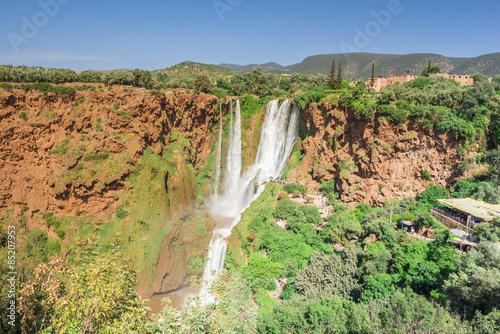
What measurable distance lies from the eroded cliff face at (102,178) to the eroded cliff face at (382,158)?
1513 cm

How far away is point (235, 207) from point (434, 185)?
21422 mm

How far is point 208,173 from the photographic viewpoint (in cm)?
3859

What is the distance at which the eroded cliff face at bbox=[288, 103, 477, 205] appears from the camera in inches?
948

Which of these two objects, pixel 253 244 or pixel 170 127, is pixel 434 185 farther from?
pixel 170 127

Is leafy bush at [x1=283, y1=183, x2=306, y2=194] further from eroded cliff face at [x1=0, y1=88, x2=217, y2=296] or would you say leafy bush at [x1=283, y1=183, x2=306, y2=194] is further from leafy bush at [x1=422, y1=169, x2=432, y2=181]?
leafy bush at [x1=422, y1=169, x2=432, y2=181]

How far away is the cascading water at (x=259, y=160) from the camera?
36.4 m

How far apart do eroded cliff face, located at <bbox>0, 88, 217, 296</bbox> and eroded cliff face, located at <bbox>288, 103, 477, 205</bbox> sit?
49.6 ft

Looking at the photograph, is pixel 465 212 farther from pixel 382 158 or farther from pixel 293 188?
pixel 293 188

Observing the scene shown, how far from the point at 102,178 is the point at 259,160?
19.2 meters

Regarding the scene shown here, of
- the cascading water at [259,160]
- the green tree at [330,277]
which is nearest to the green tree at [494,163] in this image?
the green tree at [330,277]

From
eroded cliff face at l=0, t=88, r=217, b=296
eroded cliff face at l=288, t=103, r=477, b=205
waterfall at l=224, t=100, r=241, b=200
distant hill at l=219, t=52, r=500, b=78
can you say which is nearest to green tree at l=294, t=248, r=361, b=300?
eroded cliff face at l=288, t=103, r=477, b=205

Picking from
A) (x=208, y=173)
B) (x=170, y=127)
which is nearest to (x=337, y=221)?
(x=208, y=173)

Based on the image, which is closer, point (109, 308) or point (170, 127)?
point (109, 308)

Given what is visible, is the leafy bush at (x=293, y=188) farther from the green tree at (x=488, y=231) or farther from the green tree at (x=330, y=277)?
the green tree at (x=488, y=231)
